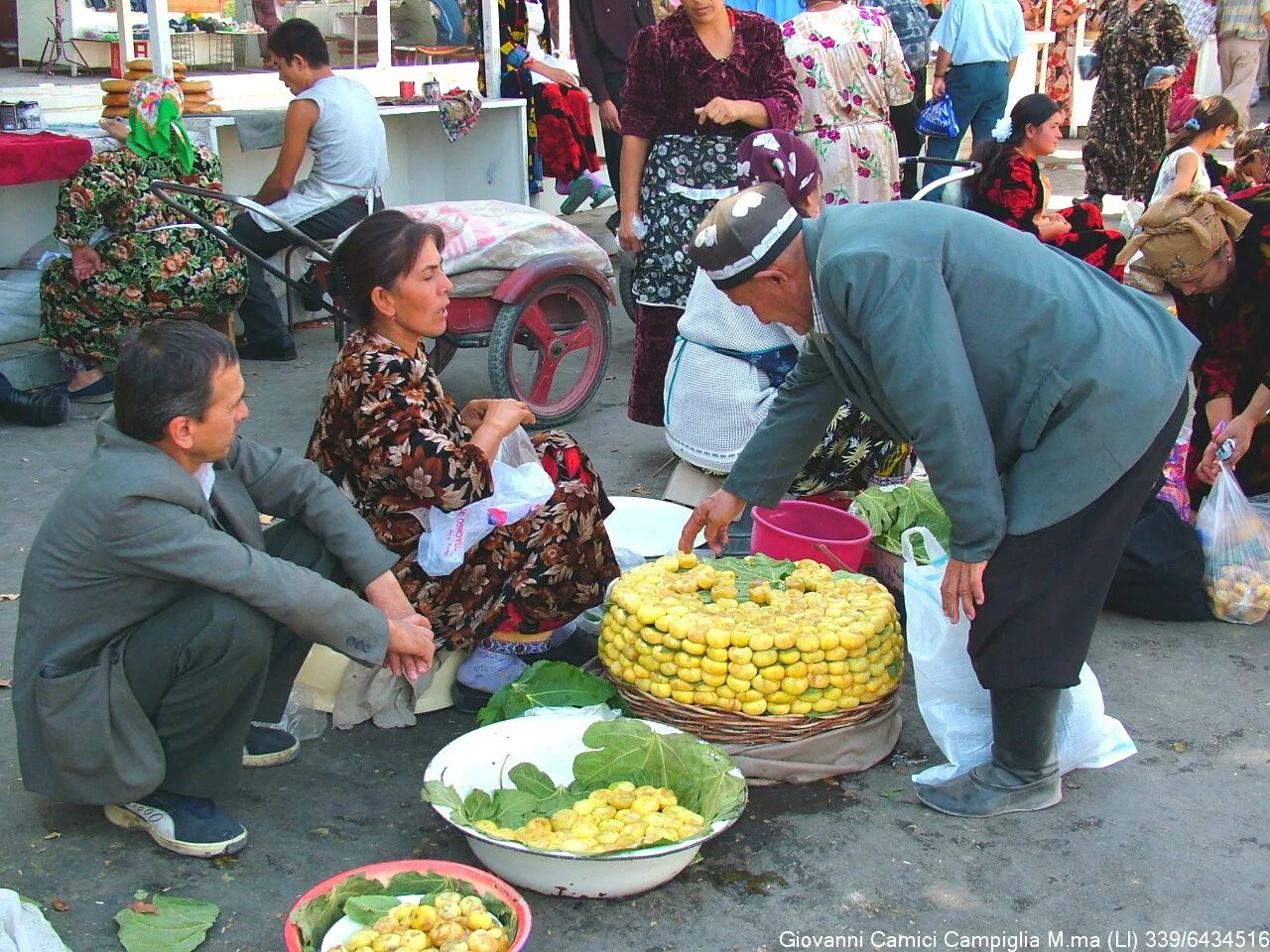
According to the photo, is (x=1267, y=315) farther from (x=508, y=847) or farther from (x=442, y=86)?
(x=442, y=86)

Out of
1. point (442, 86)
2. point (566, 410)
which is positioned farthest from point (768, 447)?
point (442, 86)

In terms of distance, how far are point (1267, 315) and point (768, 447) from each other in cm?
170

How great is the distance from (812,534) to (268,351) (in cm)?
371

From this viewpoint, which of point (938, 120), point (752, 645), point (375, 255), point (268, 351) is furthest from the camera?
point (938, 120)

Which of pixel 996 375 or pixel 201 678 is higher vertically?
pixel 996 375

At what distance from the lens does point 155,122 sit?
18.5 ft

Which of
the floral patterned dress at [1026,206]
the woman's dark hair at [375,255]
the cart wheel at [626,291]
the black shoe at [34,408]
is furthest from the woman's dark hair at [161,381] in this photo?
the floral patterned dress at [1026,206]

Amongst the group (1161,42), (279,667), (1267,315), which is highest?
(1161,42)

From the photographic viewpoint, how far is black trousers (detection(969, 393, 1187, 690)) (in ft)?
8.72

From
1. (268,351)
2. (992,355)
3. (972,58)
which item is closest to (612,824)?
(992,355)

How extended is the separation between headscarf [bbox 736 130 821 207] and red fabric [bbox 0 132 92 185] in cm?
319

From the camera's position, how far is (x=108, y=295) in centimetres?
565

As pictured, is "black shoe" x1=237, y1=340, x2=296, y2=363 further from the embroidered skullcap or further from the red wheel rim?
the embroidered skullcap

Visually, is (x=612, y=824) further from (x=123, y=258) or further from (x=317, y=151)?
(x=317, y=151)
